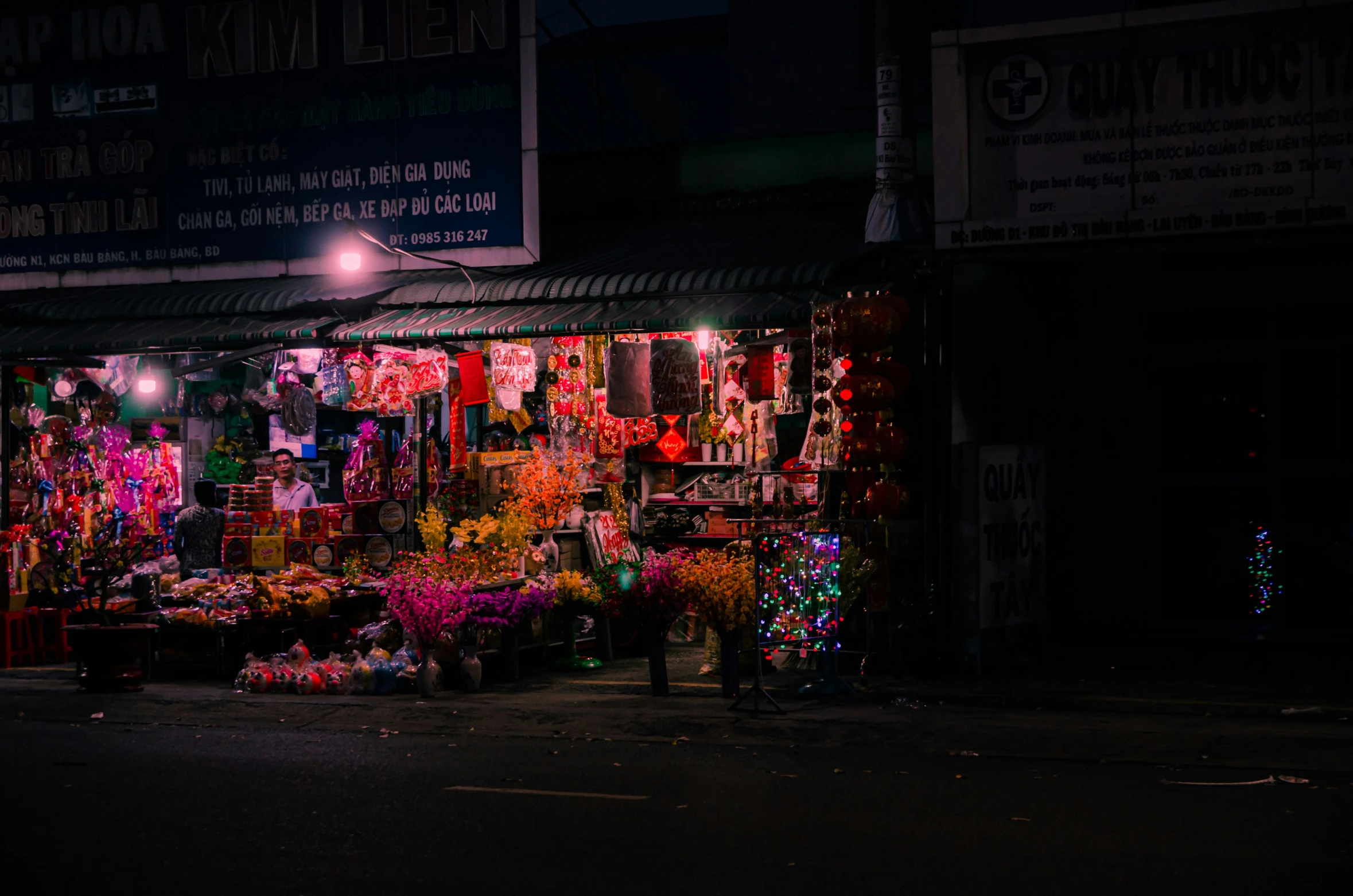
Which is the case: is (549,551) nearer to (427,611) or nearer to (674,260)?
(427,611)

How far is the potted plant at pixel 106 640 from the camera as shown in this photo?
44.9ft

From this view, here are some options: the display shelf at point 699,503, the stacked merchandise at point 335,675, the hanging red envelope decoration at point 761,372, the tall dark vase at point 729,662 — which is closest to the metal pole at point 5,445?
the stacked merchandise at point 335,675

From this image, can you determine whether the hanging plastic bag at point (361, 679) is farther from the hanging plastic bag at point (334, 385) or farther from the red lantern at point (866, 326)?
the red lantern at point (866, 326)

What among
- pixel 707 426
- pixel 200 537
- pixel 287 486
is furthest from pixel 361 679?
pixel 200 537

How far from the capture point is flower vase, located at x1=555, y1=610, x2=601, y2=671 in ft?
48.7

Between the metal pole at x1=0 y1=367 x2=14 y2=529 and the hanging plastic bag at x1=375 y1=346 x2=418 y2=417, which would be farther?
the metal pole at x1=0 y1=367 x2=14 y2=529

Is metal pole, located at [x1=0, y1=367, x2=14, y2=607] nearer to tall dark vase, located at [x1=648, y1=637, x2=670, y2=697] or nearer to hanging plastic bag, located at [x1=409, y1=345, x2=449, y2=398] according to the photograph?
hanging plastic bag, located at [x1=409, y1=345, x2=449, y2=398]

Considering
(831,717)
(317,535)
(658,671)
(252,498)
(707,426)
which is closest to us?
(831,717)

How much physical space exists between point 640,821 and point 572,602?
6.84 meters

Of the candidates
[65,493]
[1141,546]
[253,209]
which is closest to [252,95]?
[253,209]

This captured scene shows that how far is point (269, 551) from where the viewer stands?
1720 centimetres

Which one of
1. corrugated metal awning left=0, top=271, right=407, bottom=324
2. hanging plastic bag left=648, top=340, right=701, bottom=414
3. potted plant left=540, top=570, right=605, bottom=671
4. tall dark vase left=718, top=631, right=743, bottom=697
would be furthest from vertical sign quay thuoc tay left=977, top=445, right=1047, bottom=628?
corrugated metal awning left=0, top=271, right=407, bottom=324

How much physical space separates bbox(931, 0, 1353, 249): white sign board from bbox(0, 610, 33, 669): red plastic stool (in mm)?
10650

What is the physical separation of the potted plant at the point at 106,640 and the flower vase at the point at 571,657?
4032mm
